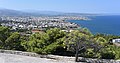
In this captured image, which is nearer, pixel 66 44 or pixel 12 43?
pixel 66 44

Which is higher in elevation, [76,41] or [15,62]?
[76,41]

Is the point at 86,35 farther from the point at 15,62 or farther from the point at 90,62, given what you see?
the point at 15,62

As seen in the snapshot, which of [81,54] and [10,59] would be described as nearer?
[10,59]

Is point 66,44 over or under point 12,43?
over

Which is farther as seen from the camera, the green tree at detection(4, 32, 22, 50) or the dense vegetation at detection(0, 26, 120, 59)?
the green tree at detection(4, 32, 22, 50)

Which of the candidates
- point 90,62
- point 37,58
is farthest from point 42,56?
point 90,62

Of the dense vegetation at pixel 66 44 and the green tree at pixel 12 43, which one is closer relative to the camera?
the dense vegetation at pixel 66 44

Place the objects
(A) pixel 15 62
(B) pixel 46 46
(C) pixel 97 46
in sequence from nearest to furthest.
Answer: (A) pixel 15 62
(C) pixel 97 46
(B) pixel 46 46

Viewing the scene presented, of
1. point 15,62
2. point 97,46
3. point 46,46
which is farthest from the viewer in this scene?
point 46,46
